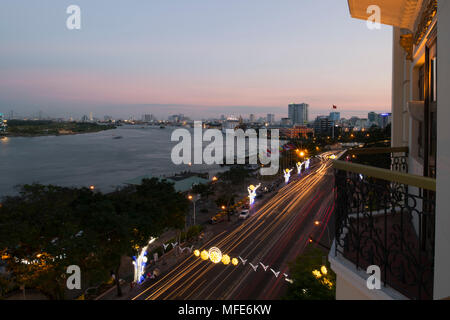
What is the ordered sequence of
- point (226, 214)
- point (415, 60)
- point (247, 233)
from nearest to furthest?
point (415, 60) → point (247, 233) → point (226, 214)

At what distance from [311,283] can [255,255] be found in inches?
212

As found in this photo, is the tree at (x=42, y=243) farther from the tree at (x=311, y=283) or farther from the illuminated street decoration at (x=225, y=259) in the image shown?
the tree at (x=311, y=283)

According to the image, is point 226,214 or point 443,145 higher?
point 443,145

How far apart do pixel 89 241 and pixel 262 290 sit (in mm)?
6266

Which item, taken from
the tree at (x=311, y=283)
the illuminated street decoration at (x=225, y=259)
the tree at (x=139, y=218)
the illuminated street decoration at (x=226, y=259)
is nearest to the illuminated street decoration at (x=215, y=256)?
the illuminated street decoration at (x=225, y=259)

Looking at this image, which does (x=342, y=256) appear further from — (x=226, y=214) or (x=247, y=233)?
(x=226, y=214)

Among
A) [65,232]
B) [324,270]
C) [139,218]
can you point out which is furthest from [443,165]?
[139,218]

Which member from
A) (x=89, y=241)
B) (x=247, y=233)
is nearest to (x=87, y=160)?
(x=247, y=233)

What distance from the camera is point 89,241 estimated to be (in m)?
8.87

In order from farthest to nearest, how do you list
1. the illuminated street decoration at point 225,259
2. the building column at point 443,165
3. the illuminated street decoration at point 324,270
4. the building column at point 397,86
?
the illuminated street decoration at point 225,259 → the illuminated street decoration at point 324,270 → the building column at point 397,86 → the building column at point 443,165

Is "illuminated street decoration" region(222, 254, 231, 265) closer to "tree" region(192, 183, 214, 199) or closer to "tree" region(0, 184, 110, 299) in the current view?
"tree" region(0, 184, 110, 299)

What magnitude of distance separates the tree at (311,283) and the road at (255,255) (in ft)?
6.36

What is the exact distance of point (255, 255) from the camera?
44.1 feet

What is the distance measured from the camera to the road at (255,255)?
10602 mm
